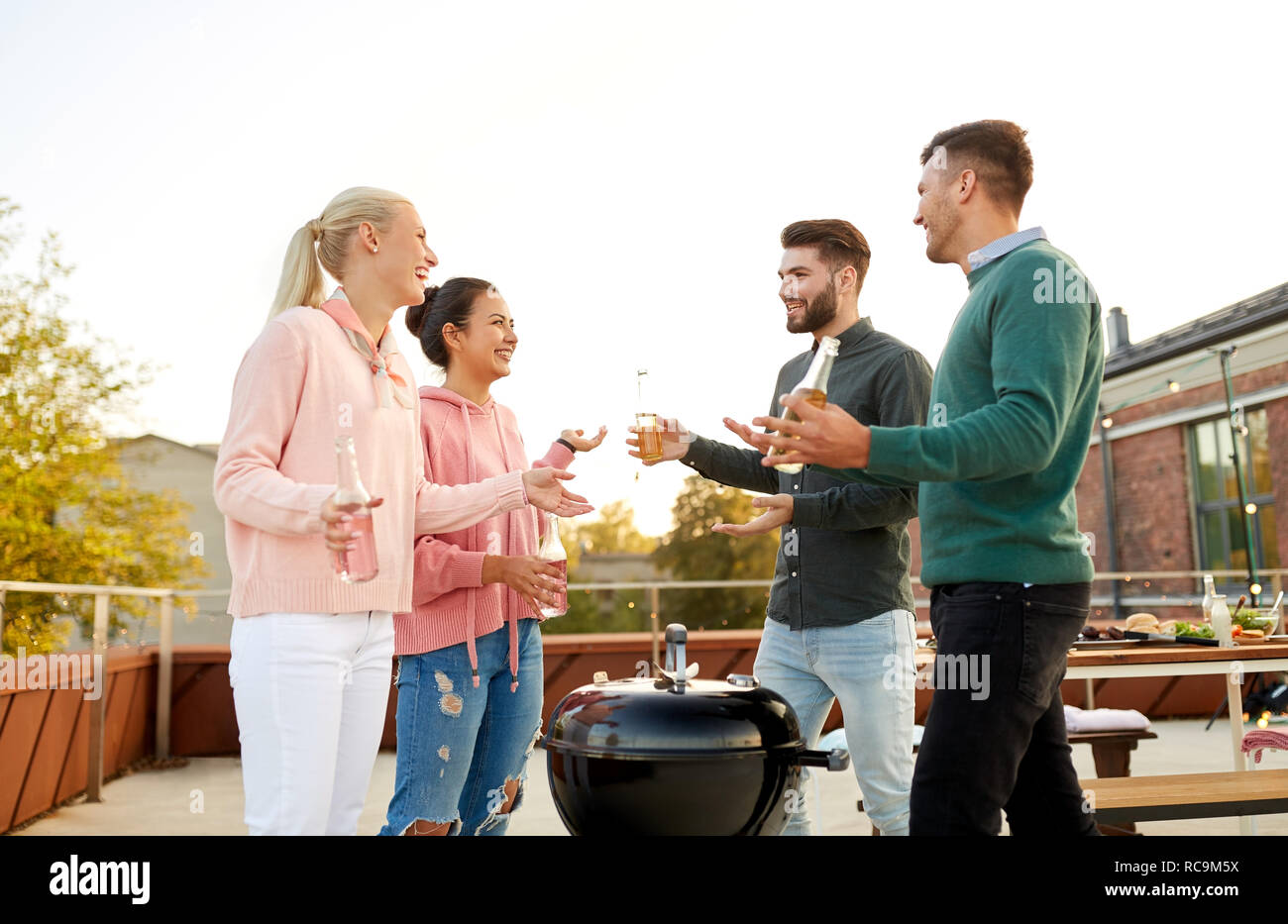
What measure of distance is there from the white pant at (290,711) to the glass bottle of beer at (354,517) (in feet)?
0.37

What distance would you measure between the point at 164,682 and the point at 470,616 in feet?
17.5

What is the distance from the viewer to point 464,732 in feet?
7.47

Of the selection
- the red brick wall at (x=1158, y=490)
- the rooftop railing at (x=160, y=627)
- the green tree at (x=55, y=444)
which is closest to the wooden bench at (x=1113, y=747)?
the rooftop railing at (x=160, y=627)

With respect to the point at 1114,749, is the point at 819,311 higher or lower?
higher

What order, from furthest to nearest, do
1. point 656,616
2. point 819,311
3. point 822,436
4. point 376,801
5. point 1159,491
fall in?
point 1159,491 → point 656,616 → point 376,801 → point 819,311 → point 822,436

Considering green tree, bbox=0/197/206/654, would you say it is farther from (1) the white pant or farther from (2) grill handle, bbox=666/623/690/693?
(2) grill handle, bbox=666/623/690/693

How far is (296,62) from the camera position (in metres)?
6.87

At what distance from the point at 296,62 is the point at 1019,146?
626 cm

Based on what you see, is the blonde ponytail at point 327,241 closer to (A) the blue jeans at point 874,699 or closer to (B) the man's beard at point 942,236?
(B) the man's beard at point 942,236

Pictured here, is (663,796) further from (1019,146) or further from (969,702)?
(1019,146)

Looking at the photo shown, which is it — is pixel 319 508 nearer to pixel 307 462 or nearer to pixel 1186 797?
pixel 307 462

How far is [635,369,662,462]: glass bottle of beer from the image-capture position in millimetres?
1990

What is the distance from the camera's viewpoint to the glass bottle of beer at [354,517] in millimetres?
1562

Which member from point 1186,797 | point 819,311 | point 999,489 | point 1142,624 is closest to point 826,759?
point 999,489
